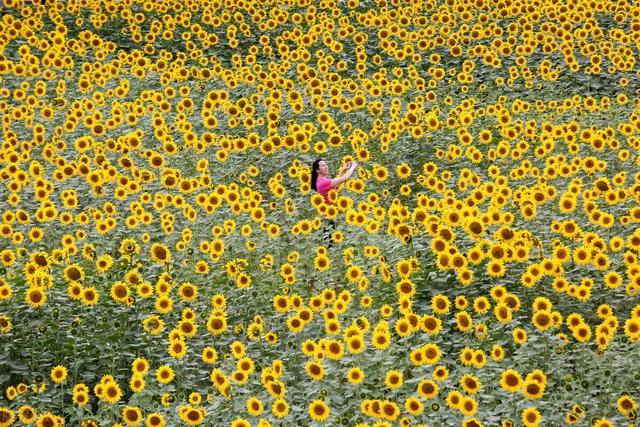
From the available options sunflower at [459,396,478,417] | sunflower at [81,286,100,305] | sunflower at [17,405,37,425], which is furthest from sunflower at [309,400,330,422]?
sunflower at [81,286,100,305]

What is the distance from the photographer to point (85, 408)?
669 centimetres

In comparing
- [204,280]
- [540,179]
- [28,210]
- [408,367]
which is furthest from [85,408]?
[540,179]

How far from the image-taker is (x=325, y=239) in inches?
378

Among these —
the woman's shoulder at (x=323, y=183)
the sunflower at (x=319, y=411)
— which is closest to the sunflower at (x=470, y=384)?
the sunflower at (x=319, y=411)

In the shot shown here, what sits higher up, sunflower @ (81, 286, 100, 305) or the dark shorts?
the dark shorts

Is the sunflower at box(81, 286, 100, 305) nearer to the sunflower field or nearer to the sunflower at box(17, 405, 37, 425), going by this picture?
the sunflower field

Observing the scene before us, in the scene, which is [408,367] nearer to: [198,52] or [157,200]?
[157,200]

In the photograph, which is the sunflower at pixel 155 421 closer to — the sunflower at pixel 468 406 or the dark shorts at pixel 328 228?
the sunflower at pixel 468 406

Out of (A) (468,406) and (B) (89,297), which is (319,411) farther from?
(B) (89,297)

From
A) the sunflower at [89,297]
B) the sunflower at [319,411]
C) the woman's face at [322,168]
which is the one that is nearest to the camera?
the sunflower at [319,411]

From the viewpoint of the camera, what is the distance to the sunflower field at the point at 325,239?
21.3 ft

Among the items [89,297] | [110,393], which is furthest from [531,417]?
[89,297]

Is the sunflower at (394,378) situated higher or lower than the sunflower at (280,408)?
higher

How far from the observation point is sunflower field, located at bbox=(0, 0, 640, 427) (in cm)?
648
